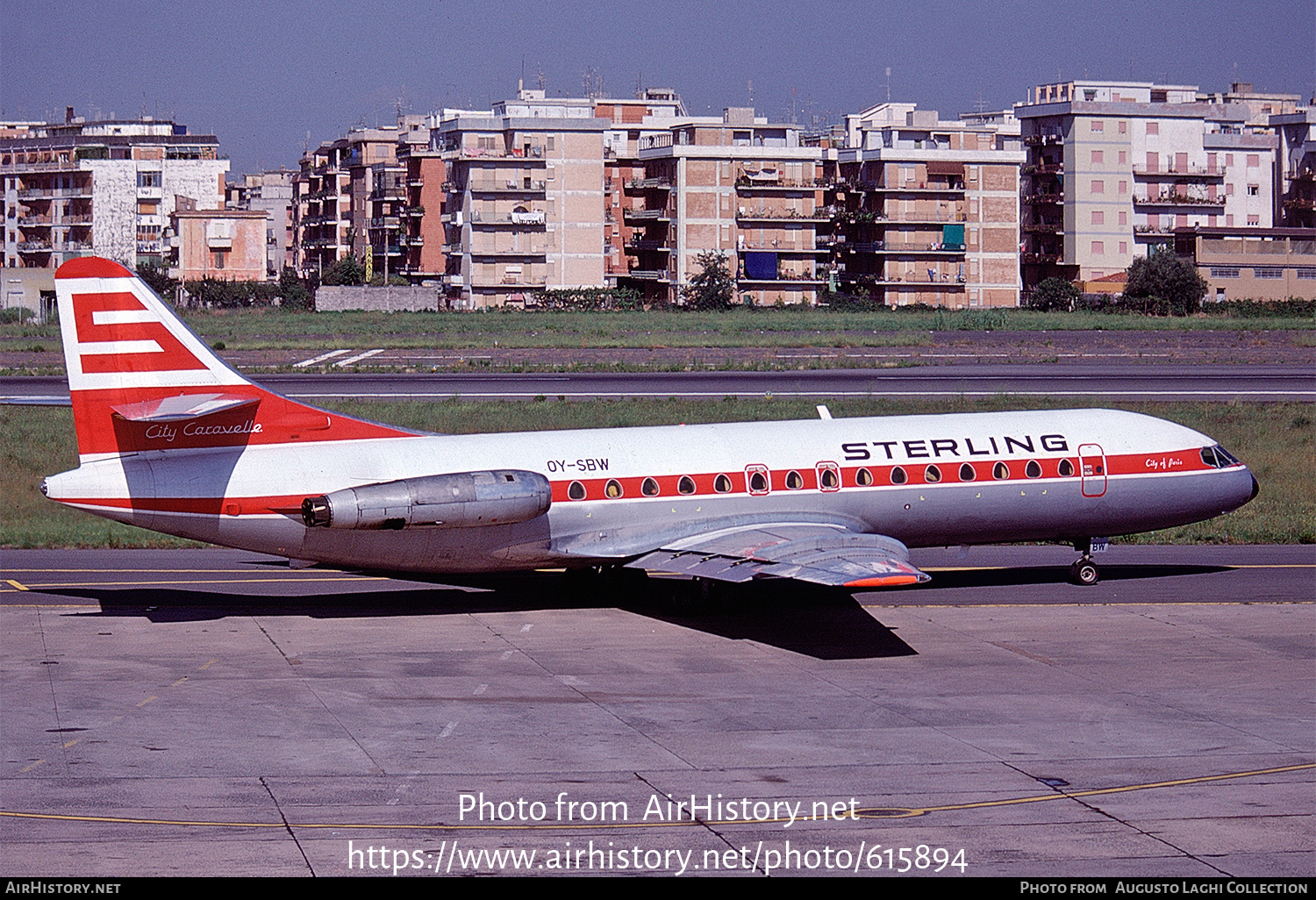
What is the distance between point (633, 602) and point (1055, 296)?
112278 mm

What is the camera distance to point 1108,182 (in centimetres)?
14838

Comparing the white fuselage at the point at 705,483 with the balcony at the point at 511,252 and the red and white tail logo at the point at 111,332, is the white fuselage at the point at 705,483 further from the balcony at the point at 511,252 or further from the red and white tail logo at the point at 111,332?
the balcony at the point at 511,252

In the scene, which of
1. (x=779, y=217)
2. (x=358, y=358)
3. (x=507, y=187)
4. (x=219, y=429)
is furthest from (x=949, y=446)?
(x=507, y=187)

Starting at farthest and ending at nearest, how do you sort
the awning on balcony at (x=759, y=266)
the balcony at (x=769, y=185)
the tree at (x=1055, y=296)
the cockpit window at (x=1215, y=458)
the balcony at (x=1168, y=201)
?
1. the balcony at (x=1168, y=201)
2. the awning on balcony at (x=759, y=266)
3. the balcony at (x=769, y=185)
4. the tree at (x=1055, y=296)
5. the cockpit window at (x=1215, y=458)

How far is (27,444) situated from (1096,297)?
368ft

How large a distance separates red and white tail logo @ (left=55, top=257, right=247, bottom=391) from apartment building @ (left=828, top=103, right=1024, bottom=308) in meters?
121

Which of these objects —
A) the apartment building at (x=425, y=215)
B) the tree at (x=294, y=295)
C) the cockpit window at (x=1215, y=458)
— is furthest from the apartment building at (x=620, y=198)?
the cockpit window at (x=1215, y=458)

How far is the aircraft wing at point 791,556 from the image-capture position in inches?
908

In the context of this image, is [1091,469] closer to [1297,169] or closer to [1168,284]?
[1168,284]

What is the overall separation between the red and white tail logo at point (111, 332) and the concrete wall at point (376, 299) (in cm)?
10266

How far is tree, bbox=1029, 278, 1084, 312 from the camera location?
133 meters

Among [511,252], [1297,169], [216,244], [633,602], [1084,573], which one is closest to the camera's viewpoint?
[633,602]

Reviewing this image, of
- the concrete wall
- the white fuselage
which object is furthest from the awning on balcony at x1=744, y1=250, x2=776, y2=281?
the white fuselage
